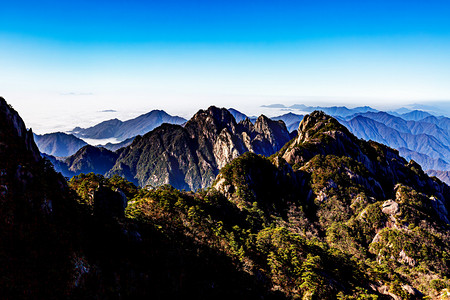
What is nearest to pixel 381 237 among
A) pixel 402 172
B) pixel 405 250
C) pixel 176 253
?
pixel 405 250

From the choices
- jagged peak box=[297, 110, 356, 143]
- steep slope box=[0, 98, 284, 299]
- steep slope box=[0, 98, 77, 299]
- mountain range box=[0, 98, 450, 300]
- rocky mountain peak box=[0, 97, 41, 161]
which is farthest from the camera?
jagged peak box=[297, 110, 356, 143]

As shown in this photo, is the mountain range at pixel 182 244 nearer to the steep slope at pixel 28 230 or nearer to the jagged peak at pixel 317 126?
the steep slope at pixel 28 230

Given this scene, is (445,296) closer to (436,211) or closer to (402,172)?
(436,211)

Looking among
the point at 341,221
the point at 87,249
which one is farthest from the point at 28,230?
the point at 341,221

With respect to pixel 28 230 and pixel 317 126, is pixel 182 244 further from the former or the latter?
pixel 317 126

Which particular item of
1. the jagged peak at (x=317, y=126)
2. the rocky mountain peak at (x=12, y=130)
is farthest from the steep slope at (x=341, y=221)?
the rocky mountain peak at (x=12, y=130)

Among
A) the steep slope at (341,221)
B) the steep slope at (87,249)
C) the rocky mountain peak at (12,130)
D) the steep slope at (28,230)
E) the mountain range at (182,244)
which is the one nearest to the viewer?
the steep slope at (28,230)

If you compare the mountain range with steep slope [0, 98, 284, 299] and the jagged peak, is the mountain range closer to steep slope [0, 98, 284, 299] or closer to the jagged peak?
steep slope [0, 98, 284, 299]

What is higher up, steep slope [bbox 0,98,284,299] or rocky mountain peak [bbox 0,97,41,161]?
rocky mountain peak [bbox 0,97,41,161]

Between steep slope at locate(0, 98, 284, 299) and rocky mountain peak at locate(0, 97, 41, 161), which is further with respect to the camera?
rocky mountain peak at locate(0, 97, 41, 161)

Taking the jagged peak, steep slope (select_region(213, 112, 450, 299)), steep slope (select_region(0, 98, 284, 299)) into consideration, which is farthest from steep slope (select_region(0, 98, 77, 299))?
the jagged peak
